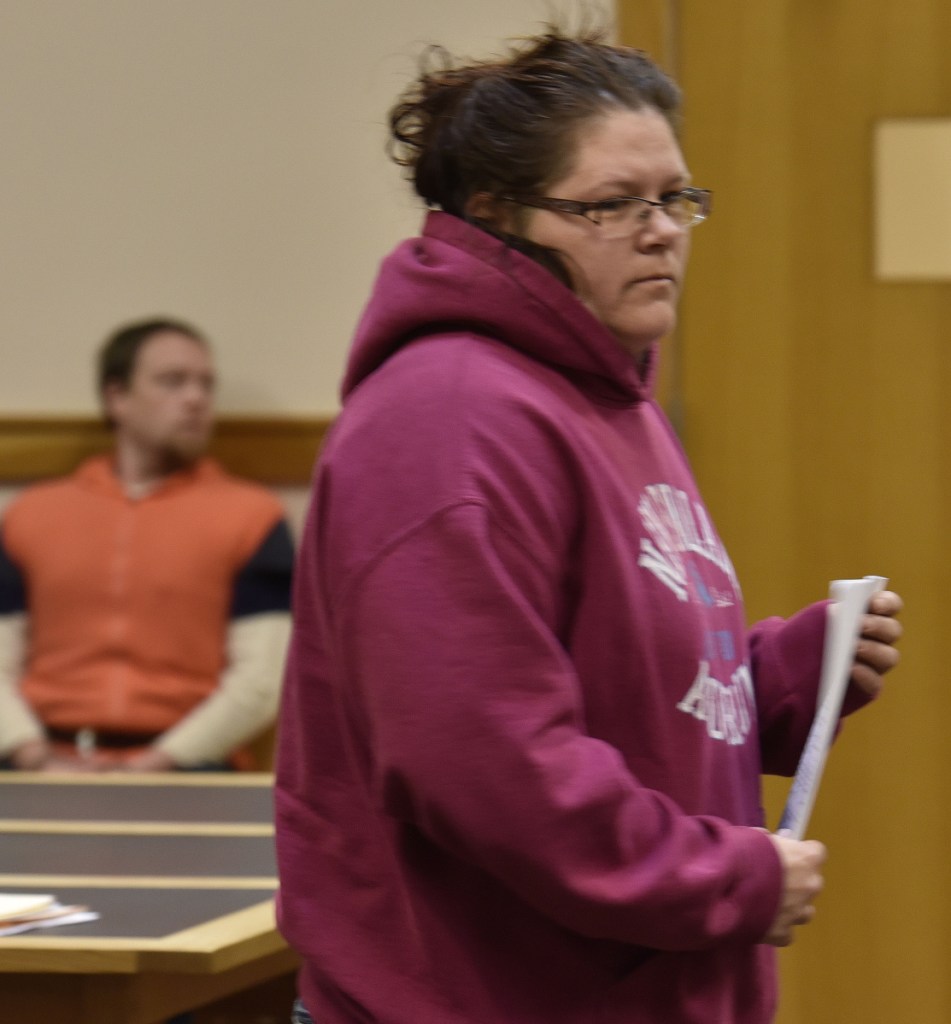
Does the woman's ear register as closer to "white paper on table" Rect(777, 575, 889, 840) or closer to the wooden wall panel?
"white paper on table" Rect(777, 575, 889, 840)

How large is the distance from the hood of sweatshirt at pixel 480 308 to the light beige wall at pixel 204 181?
2.45 metres

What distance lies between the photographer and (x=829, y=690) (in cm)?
119

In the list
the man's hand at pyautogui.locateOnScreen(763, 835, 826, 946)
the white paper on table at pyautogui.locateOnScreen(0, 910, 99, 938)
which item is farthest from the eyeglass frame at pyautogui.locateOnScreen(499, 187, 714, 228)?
the white paper on table at pyautogui.locateOnScreen(0, 910, 99, 938)

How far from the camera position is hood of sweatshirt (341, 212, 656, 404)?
1.09 metres

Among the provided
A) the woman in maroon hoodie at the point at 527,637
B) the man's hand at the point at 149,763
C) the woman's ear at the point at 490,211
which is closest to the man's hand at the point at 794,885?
the woman in maroon hoodie at the point at 527,637

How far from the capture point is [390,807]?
39.6 inches

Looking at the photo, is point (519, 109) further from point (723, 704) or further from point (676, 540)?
point (723, 704)

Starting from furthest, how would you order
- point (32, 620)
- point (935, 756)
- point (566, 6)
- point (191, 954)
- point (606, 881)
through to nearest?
1. point (32, 620)
2. point (566, 6)
3. point (935, 756)
4. point (191, 954)
5. point (606, 881)

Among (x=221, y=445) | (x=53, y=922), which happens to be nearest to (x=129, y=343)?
(x=221, y=445)

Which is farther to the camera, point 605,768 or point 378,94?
point 378,94

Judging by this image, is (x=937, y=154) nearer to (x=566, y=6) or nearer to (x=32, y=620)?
(x=566, y=6)

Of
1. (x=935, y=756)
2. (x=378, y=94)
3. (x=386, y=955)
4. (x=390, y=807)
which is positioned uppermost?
Answer: (x=378, y=94)

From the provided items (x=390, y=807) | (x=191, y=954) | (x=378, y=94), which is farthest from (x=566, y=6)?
(x=390, y=807)

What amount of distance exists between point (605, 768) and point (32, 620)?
2630 millimetres
